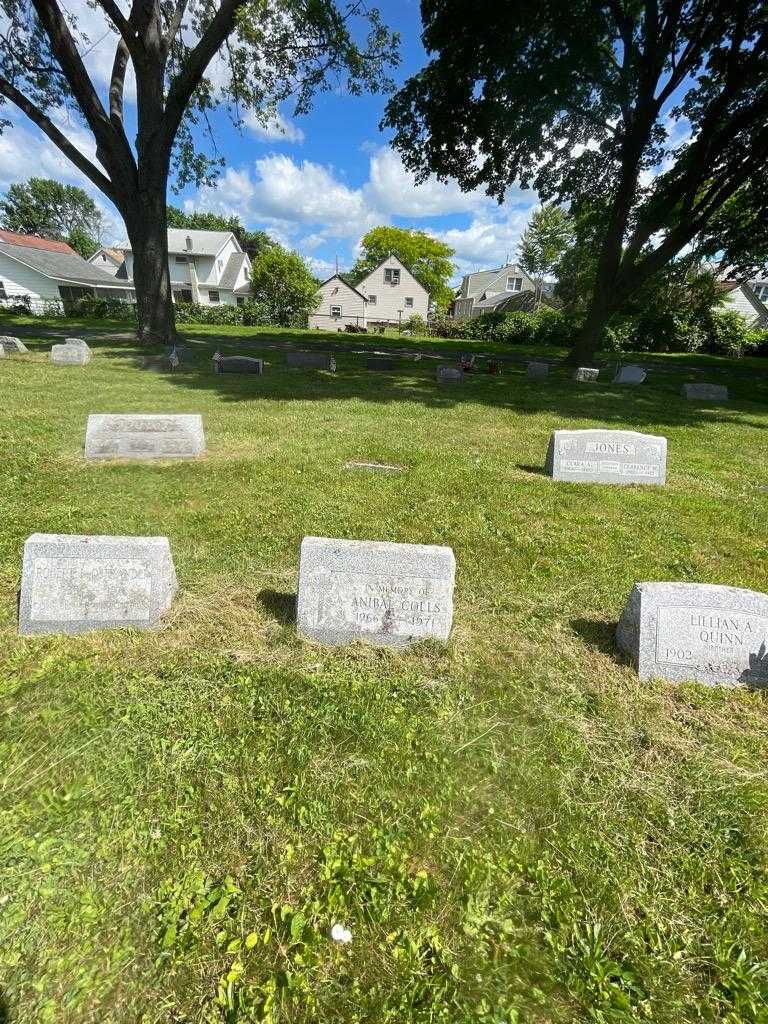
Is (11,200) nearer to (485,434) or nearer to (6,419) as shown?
(6,419)

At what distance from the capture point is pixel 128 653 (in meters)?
3.23

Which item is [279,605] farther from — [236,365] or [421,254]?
[421,254]

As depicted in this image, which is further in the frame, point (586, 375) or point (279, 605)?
point (586, 375)

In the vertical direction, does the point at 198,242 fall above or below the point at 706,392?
above

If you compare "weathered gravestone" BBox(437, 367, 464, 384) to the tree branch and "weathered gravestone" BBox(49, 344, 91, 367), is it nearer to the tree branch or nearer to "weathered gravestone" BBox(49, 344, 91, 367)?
"weathered gravestone" BBox(49, 344, 91, 367)

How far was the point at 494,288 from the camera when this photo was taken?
55.6m

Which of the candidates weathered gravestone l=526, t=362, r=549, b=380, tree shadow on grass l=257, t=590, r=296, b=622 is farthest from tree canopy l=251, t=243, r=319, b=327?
tree shadow on grass l=257, t=590, r=296, b=622

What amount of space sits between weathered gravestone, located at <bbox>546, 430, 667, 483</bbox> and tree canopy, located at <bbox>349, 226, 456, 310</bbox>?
61.3 metres

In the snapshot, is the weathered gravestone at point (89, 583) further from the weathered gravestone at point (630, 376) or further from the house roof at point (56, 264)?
the house roof at point (56, 264)

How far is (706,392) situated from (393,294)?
38130 mm

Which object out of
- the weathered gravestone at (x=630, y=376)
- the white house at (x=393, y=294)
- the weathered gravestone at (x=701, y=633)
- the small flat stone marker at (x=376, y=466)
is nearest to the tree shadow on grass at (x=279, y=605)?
the weathered gravestone at (x=701, y=633)

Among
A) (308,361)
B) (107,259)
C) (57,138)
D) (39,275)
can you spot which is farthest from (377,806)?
(107,259)

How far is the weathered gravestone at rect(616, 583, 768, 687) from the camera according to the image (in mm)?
3141

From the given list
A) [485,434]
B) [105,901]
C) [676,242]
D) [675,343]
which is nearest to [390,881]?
[105,901]
